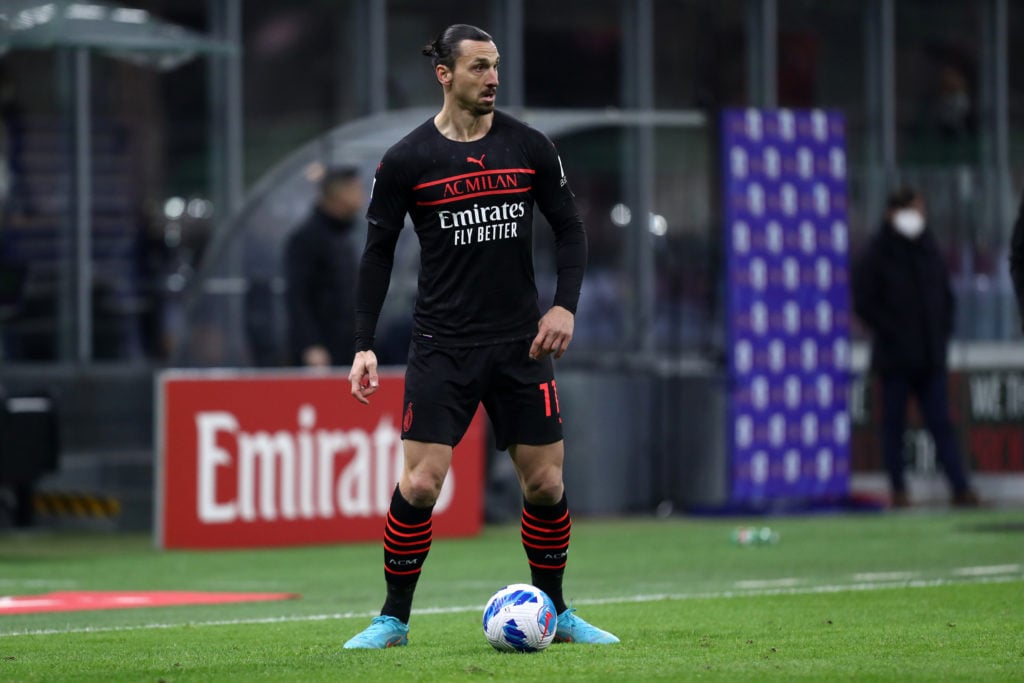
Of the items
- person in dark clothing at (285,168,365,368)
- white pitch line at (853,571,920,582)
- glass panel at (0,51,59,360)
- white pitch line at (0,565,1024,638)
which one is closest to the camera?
white pitch line at (0,565,1024,638)

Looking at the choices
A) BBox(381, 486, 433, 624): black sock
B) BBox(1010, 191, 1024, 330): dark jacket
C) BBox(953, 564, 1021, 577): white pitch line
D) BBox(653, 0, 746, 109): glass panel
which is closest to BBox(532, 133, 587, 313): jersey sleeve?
BBox(381, 486, 433, 624): black sock

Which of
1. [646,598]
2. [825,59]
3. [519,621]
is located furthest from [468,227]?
[825,59]

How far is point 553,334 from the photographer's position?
7652 mm

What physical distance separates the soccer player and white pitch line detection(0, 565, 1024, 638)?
1.64 m

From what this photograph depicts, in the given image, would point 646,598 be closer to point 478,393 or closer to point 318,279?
point 478,393

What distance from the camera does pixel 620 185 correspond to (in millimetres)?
20797

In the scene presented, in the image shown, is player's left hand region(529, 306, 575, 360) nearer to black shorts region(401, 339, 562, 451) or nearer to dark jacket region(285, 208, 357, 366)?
black shorts region(401, 339, 562, 451)

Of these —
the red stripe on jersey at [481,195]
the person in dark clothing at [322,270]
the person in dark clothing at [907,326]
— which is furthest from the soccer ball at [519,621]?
the person in dark clothing at [907,326]

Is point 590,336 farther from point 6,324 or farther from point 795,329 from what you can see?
point 6,324

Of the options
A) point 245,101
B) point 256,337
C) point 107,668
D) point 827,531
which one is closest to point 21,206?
point 245,101

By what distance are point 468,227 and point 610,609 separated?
2.53 metres

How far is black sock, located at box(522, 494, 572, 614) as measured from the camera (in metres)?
7.99

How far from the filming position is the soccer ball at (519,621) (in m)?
7.57

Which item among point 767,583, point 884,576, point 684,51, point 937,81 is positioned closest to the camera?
point 767,583
